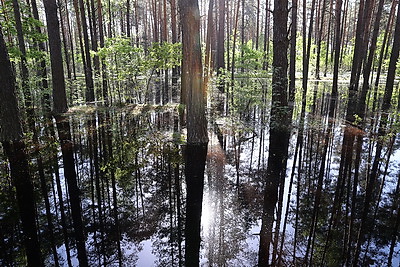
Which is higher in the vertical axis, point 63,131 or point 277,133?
point 63,131

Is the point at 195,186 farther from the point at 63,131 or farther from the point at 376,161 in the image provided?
the point at 63,131

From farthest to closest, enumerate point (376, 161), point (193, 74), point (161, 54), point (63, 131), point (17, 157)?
point (161, 54)
point (63, 131)
point (193, 74)
point (17, 157)
point (376, 161)

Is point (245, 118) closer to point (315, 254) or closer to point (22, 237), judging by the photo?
point (315, 254)

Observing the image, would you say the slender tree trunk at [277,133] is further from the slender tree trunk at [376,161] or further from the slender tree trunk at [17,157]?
the slender tree trunk at [17,157]

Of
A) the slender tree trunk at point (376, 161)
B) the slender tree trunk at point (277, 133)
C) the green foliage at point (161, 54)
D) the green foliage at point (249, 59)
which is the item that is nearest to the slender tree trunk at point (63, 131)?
the slender tree trunk at point (277, 133)

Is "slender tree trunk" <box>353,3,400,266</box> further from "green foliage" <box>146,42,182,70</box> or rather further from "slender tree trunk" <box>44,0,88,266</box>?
"green foliage" <box>146,42,182,70</box>

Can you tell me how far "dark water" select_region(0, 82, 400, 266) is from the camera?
3.43 m

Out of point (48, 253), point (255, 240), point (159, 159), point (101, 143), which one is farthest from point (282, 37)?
point (48, 253)

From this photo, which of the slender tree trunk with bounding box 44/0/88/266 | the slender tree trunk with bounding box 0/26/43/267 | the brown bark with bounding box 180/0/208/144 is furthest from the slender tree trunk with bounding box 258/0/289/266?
the slender tree trunk with bounding box 0/26/43/267

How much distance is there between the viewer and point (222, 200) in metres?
4.75

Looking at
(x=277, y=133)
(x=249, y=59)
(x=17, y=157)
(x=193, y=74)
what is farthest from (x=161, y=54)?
(x=249, y=59)

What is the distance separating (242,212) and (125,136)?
540cm

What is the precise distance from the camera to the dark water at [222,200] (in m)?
3.43

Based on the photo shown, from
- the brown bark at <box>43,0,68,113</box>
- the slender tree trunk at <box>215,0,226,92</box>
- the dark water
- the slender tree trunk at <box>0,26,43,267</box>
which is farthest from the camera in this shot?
the slender tree trunk at <box>215,0,226,92</box>
